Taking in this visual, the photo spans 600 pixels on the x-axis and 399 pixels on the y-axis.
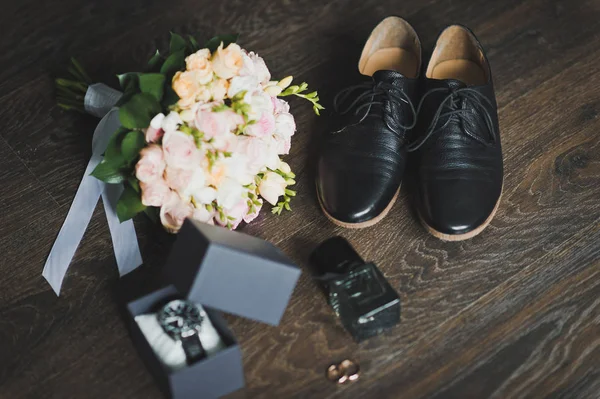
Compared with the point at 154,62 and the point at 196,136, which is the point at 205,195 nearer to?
the point at 196,136

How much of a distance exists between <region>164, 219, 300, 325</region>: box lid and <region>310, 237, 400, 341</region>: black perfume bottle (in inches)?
4.3

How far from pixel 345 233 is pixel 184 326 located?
14.0 inches

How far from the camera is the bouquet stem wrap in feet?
4.09

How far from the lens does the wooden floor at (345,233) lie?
3.71 ft

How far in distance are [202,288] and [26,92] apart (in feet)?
2.42

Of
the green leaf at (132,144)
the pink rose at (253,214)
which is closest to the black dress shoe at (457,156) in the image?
the pink rose at (253,214)

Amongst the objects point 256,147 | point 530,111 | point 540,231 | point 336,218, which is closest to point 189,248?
point 256,147

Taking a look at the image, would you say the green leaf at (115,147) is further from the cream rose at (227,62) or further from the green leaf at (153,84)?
the cream rose at (227,62)

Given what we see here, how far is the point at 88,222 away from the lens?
1.31 meters

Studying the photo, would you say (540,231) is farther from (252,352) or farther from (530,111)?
(252,352)

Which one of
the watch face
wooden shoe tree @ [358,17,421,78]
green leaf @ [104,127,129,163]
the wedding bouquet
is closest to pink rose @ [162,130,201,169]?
the wedding bouquet

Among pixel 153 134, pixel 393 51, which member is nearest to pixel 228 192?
pixel 153 134

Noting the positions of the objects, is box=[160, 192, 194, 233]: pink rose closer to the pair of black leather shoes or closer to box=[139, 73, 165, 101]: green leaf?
box=[139, 73, 165, 101]: green leaf

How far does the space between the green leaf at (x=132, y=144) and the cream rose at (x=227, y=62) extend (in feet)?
0.49
